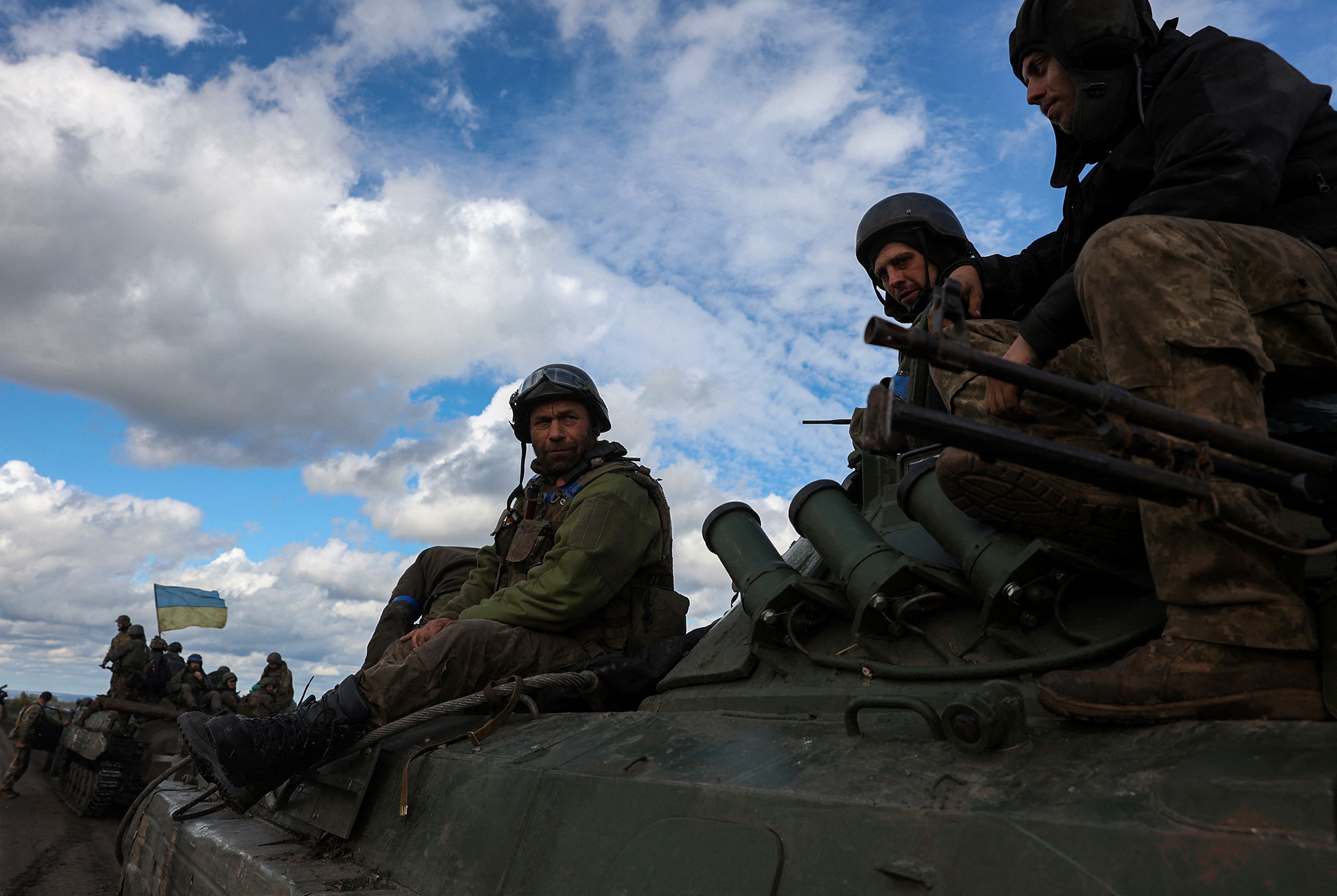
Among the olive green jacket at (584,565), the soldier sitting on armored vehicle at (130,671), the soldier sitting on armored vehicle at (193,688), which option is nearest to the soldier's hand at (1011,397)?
the olive green jacket at (584,565)

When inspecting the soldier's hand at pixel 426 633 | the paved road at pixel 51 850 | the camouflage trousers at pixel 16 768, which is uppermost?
the soldier's hand at pixel 426 633

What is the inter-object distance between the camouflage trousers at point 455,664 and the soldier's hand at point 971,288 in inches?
79.7

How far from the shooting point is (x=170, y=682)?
17.1 metres

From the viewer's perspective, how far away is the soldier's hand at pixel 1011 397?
2.16 metres

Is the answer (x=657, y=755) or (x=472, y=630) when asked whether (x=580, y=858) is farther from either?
(x=472, y=630)

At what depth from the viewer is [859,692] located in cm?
238

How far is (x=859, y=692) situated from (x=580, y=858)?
2.65 feet

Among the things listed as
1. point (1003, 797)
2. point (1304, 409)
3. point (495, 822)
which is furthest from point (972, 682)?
point (495, 822)

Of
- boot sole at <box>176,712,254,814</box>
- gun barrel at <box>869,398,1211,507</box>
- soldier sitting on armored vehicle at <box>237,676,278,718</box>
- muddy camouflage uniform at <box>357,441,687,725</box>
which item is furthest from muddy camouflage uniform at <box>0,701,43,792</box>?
gun barrel at <box>869,398,1211,507</box>

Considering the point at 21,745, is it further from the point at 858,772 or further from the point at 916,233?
the point at 858,772

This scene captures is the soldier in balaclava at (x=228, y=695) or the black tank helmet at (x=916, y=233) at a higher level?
the black tank helmet at (x=916, y=233)

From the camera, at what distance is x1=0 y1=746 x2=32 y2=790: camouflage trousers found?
1365 centimetres

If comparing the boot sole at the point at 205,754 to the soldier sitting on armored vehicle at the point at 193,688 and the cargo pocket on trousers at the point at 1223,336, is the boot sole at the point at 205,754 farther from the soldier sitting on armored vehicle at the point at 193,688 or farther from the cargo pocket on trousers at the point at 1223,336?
the soldier sitting on armored vehicle at the point at 193,688

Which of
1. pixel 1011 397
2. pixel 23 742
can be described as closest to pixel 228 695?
pixel 23 742
